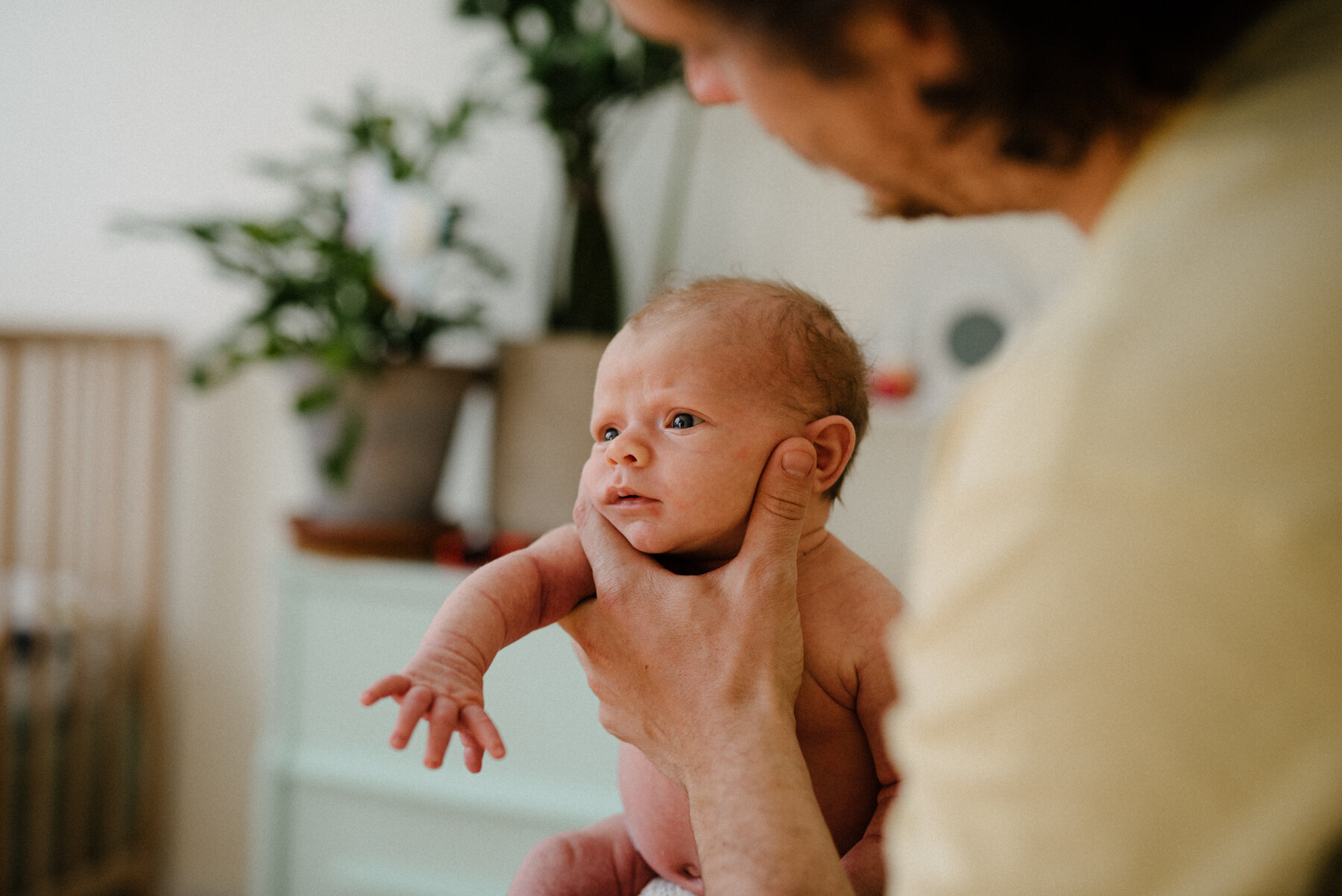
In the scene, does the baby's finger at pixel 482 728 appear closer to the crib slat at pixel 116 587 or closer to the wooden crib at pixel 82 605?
the wooden crib at pixel 82 605

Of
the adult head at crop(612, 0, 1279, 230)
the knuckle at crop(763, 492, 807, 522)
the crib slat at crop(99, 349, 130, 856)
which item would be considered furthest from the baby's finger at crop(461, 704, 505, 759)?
the crib slat at crop(99, 349, 130, 856)

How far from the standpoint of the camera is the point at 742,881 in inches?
21.9

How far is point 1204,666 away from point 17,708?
248cm

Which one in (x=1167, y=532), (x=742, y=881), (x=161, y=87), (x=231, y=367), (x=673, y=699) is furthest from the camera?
(x=161, y=87)

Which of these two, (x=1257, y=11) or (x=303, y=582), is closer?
(x=1257, y=11)

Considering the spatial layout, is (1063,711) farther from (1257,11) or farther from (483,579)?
(483,579)

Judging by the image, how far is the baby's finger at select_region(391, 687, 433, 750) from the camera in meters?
0.57

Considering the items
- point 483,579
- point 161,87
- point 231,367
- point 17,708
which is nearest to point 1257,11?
→ point 483,579

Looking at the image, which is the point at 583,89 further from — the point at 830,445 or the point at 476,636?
the point at 476,636

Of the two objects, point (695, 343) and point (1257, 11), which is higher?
point (1257, 11)

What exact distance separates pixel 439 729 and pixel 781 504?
10.5 inches

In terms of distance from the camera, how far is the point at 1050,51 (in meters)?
0.44

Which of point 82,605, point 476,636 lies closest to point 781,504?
point 476,636

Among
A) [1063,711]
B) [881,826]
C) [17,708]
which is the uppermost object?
[1063,711]
